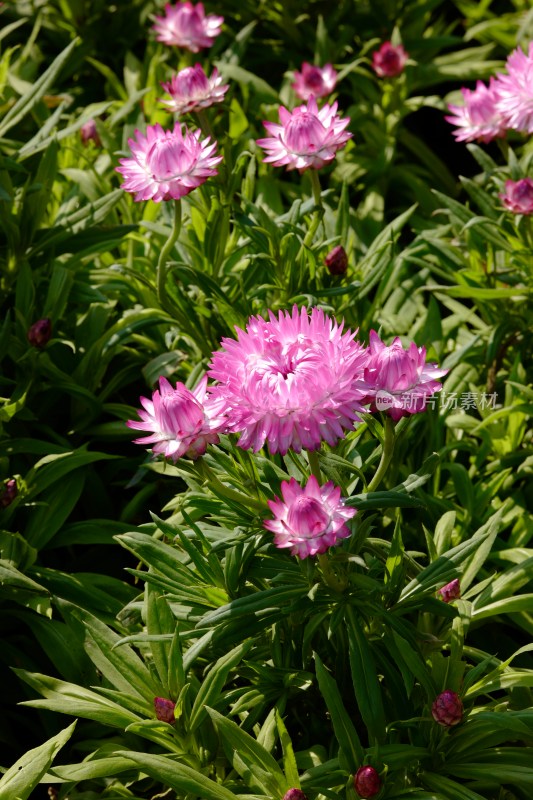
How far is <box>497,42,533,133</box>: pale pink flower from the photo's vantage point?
2.77 meters

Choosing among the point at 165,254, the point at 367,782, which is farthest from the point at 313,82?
the point at 367,782

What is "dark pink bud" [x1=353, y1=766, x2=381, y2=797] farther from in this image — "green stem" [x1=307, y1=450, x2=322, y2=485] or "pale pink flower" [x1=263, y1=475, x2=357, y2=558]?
"green stem" [x1=307, y1=450, x2=322, y2=485]

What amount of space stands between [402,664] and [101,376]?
1289 millimetres

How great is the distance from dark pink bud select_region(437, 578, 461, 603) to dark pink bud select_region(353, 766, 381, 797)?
0.49 metres

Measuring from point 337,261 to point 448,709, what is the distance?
1.22 metres

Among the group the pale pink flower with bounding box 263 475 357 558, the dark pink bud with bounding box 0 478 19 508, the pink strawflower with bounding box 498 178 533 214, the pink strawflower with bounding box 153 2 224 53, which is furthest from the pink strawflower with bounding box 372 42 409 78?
the pale pink flower with bounding box 263 475 357 558

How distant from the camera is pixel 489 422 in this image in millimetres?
2779

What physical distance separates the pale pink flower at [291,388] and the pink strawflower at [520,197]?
113 centimetres

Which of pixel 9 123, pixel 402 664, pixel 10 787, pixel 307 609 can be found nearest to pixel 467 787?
pixel 402 664

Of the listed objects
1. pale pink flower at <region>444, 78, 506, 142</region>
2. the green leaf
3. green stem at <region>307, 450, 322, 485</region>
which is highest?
pale pink flower at <region>444, 78, 506, 142</region>

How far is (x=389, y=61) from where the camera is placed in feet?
12.3

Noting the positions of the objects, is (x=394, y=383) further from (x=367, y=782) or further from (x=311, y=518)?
(x=367, y=782)

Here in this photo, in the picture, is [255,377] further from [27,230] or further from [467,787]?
[27,230]

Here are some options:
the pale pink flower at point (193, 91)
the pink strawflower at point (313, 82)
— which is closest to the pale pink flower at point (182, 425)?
the pale pink flower at point (193, 91)
